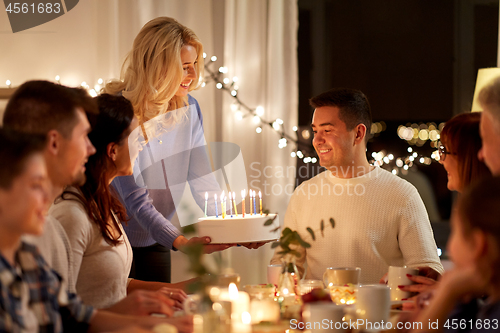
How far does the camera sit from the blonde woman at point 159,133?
2.45 meters

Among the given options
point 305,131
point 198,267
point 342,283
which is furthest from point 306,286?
point 305,131

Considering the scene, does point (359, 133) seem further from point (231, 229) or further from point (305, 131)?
point (305, 131)

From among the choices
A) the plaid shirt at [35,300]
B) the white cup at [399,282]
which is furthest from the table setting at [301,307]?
the plaid shirt at [35,300]

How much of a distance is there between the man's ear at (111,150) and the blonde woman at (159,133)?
685 mm

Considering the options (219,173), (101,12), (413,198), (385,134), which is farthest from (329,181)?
(101,12)

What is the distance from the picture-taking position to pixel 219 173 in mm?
3352

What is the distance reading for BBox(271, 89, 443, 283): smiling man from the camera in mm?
2180

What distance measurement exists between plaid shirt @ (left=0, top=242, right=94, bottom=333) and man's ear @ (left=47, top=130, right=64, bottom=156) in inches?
10.3

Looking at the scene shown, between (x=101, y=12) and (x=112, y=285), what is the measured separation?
2.27m

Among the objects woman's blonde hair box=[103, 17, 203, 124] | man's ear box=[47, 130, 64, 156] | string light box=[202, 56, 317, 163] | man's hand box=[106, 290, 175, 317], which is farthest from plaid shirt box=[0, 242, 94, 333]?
string light box=[202, 56, 317, 163]

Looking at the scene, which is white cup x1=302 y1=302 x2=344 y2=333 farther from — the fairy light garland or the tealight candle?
the fairy light garland

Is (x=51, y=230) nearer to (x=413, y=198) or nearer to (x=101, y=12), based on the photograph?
(x=413, y=198)

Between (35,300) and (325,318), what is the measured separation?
2.14 feet

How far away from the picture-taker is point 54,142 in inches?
51.0
